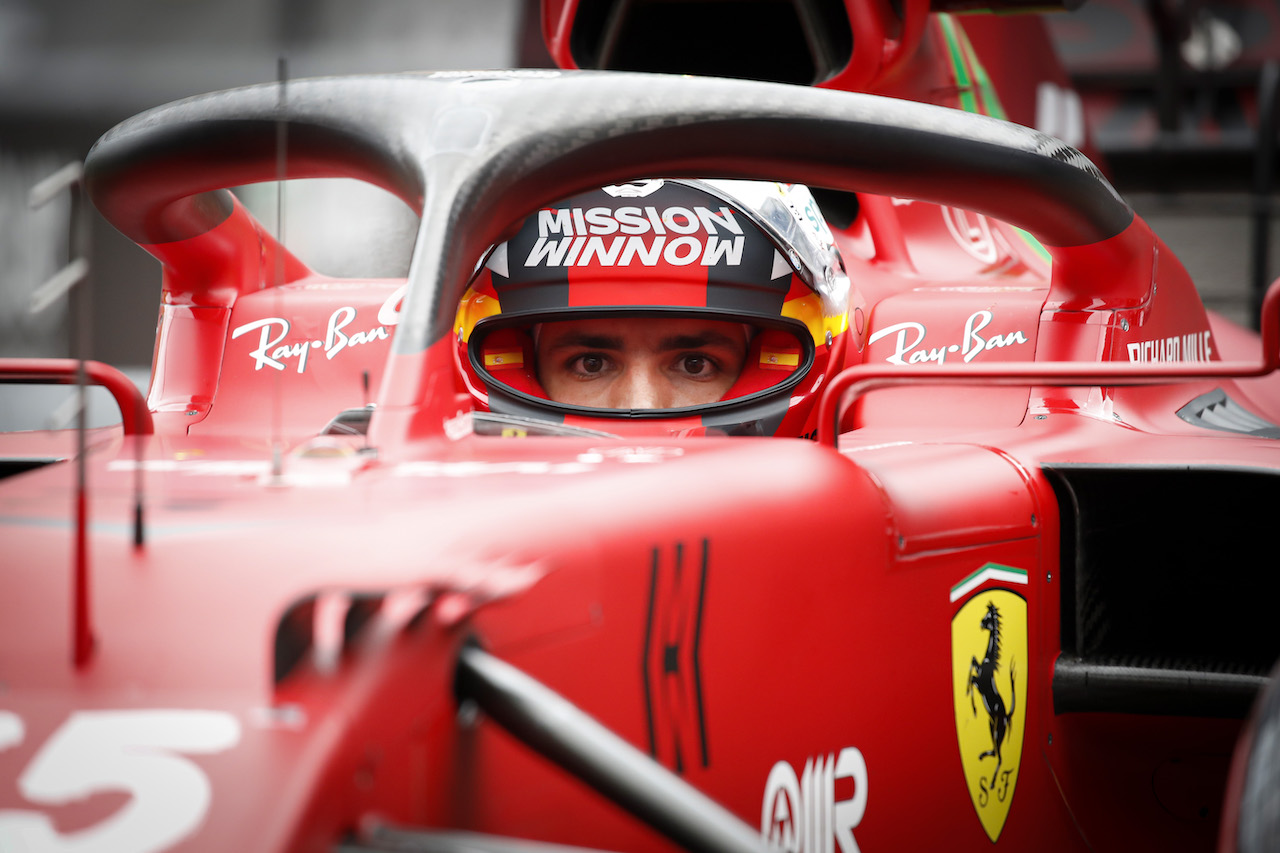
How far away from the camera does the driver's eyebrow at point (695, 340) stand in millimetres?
1794

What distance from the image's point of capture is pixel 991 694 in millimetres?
1153

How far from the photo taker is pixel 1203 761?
4.57ft

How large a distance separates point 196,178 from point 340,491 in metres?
0.74

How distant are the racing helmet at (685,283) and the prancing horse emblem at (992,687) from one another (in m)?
0.54

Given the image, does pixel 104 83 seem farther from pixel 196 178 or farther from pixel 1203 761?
pixel 1203 761

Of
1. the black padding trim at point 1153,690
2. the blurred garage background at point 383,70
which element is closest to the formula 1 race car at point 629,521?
the black padding trim at point 1153,690

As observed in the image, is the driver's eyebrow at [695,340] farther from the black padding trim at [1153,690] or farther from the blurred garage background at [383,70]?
the blurred garage background at [383,70]

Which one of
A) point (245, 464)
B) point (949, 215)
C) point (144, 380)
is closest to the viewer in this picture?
point (245, 464)

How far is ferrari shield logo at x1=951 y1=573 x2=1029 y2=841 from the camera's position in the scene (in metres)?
1.11

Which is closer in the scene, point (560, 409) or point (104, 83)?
point (560, 409)

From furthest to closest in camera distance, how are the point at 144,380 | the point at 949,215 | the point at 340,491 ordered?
1. the point at 144,380
2. the point at 949,215
3. the point at 340,491

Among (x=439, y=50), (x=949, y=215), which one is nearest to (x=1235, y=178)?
(x=439, y=50)

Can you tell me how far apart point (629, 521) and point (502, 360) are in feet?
3.83

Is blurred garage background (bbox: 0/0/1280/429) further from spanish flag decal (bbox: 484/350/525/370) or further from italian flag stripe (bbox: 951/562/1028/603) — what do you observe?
italian flag stripe (bbox: 951/562/1028/603)
